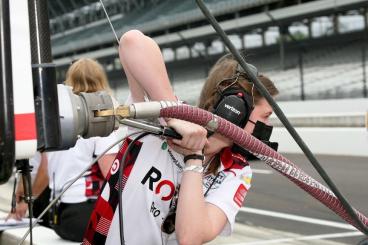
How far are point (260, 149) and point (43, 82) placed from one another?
56 cm

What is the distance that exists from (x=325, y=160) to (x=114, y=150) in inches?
404

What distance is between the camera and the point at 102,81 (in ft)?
12.4

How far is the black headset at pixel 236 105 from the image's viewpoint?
1.76 metres

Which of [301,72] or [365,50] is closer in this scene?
[365,50]

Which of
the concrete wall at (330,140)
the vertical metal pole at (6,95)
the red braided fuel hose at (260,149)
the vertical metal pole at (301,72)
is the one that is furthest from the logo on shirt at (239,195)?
the vertical metal pole at (301,72)

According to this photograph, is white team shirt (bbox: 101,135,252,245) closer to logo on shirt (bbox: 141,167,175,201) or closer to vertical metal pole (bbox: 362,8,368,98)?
logo on shirt (bbox: 141,167,175,201)

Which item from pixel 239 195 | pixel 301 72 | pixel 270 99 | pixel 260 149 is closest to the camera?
pixel 270 99

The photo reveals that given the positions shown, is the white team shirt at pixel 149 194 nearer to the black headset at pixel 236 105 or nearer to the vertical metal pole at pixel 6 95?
the black headset at pixel 236 105

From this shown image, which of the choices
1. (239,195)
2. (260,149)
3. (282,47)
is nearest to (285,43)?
(282,47)

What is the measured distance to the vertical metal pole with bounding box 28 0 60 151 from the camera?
116cm

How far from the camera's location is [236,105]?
1.77 m

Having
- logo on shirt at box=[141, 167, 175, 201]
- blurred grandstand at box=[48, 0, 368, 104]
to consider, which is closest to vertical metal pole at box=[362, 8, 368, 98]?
blurred grandstand at box=[48, 0, 368, 104]

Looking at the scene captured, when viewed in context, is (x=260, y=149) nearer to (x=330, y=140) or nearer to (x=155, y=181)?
(x=155, y=181)

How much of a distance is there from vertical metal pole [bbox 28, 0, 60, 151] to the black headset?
2.21 feet
